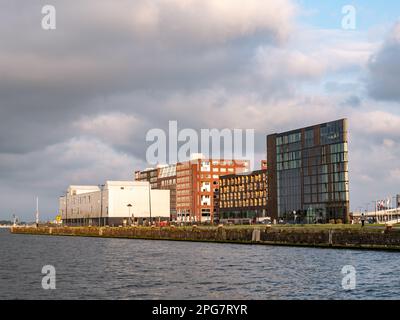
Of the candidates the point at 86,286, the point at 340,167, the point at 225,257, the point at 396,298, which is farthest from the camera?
the point at 340,167

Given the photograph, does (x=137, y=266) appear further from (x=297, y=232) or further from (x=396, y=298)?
(x=297, y=232)

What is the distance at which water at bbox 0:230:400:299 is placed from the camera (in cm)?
3994

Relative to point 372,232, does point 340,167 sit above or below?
above

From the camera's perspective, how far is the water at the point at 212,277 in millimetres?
39938

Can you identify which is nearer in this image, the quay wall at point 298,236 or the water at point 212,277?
the water at point 212,277

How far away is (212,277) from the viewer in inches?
1933

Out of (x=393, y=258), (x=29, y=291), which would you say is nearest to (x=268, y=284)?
(x=29, y=291)

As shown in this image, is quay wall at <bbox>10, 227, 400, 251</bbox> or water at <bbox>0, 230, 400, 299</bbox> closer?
water at <bbox>0, 230, 400, 299</bbox>

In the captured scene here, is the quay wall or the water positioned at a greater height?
the quay wall

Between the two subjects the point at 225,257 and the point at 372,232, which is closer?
the point at 225,257

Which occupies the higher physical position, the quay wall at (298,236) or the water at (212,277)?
the quay wall at (298,236)
